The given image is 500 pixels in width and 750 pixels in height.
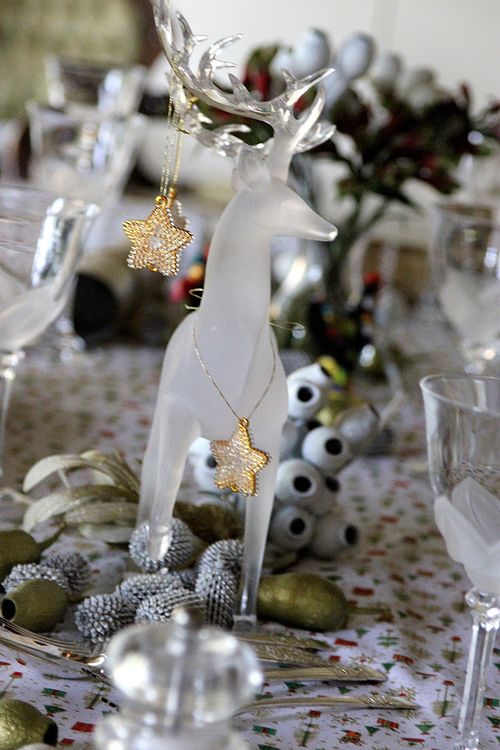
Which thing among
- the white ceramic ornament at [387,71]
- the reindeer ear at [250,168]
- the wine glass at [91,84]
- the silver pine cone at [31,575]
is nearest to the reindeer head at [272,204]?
the reindeer ear at [250,168]

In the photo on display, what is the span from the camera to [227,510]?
0.61 m

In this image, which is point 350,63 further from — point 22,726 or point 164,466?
point 22,726

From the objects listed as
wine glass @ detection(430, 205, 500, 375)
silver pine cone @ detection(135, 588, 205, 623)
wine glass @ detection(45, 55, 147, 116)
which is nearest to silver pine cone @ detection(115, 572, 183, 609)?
silver pine cone @ detection(135, 588, 205, 623)

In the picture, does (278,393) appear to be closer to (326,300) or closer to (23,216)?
(23,216)

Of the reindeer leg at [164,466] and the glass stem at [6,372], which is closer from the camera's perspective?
the reindeer leg at [164,466]

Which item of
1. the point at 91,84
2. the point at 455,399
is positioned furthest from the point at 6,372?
the point at 91,84

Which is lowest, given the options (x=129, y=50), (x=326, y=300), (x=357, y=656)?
(x=357, y=656)

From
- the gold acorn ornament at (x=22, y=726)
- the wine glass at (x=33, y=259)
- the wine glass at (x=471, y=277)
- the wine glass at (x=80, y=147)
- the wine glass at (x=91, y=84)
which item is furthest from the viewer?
the wine glass at (x=91, y=84)

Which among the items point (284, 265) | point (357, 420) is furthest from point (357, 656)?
point (284, 265)

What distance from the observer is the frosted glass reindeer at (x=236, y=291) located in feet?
1.61

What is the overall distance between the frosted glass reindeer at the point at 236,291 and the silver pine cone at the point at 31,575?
6 cm

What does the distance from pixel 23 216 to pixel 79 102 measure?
678 millimetres

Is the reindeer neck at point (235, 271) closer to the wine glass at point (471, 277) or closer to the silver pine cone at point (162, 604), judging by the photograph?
the silver pine cone at point (162, 604)

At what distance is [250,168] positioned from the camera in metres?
0.49
